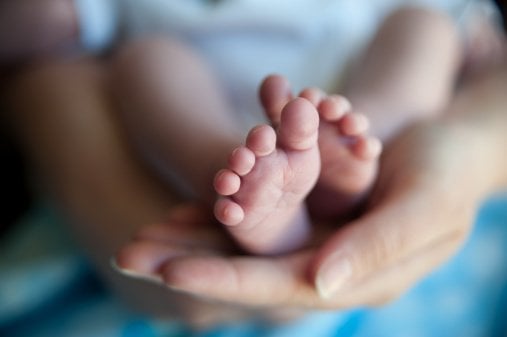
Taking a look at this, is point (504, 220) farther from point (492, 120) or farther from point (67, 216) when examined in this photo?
point (67, 216)

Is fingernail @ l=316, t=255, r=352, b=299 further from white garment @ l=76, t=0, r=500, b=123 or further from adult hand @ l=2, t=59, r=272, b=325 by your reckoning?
white garment @ l=76, t=0, r=500, b=123

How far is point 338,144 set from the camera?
0.47 metres

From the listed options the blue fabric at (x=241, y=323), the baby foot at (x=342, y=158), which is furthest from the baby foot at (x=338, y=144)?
the blue fabric at (x=241, y=323)

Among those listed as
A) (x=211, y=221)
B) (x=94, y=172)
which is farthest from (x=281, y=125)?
(x=94, y=172)

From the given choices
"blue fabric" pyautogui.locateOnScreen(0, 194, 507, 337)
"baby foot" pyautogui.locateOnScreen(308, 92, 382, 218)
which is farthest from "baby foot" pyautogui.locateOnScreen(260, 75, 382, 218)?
"blue fabric" pyautogui.locateOnScreen(0, 194, 507, 337)

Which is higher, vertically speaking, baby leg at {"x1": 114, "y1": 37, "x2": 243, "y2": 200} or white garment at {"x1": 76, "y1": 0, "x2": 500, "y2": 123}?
white garment at {"x1": 76, "y1": 0, "x2": 500, "y2": 123}

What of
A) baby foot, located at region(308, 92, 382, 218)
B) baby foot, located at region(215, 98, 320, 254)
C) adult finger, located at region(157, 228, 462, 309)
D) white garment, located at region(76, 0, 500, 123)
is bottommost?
adult finger, located at region(157, 228, 462, 309)

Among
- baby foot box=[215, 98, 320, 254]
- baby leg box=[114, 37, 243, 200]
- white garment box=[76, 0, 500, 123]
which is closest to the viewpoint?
baby foot box=[215, 98, 320, 254]

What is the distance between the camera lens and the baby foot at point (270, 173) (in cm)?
39

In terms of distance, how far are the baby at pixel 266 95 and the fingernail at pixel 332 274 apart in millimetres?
42

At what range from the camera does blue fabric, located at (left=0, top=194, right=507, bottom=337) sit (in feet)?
1.86

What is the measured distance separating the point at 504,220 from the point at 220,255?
0.31 metres

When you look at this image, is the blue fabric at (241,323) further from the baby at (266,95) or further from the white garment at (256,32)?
the white garment at (256,32)

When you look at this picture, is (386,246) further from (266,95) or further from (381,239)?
(266,95)
